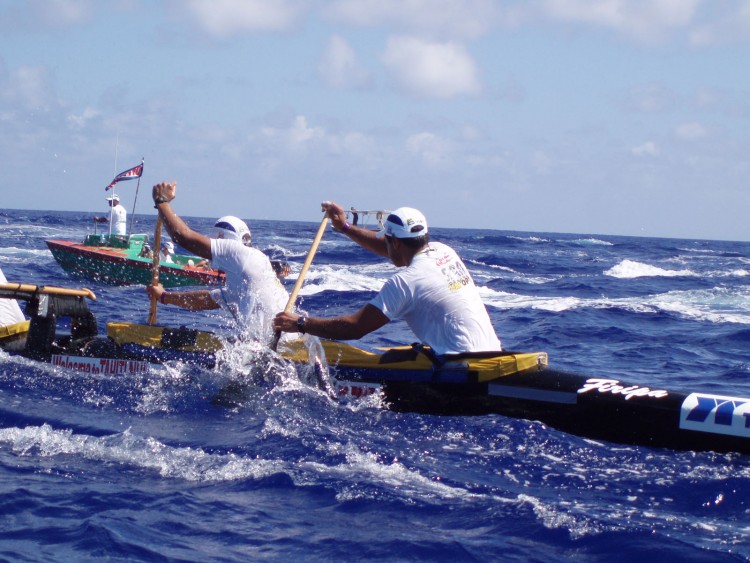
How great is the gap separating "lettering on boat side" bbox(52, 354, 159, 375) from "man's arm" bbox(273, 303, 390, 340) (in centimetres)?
164

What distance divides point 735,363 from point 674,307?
7768 millimetres

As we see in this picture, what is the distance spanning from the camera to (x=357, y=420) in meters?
6.74

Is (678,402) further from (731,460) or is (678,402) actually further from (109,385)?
(109,385)

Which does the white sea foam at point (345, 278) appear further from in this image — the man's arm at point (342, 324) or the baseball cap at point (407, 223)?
the baseball cap at point (407, 223)

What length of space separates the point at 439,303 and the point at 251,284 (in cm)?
206

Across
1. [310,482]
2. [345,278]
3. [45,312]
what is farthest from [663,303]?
[310,482]

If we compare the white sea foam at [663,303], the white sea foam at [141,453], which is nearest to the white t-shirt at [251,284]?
the white sea foam at [141,453]

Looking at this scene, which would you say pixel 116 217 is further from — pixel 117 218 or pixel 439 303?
pixel 439 303

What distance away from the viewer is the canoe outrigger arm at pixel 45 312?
8391 mm

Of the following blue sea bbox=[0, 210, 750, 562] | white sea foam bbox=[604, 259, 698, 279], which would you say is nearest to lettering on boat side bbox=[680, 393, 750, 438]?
blue sea bbox=[0, 210, 750, 562]

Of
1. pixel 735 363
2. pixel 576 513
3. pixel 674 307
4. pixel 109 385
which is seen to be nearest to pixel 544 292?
pixel 674 307

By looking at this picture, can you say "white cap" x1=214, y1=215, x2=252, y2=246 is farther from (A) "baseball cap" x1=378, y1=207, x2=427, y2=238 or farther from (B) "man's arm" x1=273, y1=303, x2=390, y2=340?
(A) "baseball cap" x1=378, y1=207, x2=427, y2=238

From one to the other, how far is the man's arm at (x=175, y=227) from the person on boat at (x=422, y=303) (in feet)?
4.37

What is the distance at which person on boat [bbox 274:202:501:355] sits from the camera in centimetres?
657
